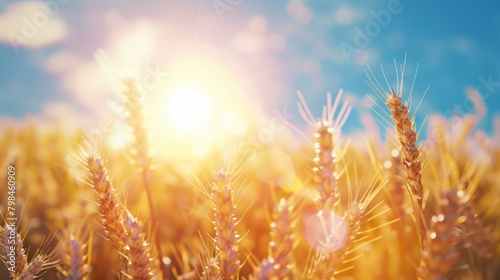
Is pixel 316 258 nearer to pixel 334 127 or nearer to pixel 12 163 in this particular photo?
pixel 334 127

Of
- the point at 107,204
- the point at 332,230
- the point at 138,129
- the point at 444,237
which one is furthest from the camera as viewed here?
the point at 138,129

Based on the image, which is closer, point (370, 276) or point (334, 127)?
point (334, 127)

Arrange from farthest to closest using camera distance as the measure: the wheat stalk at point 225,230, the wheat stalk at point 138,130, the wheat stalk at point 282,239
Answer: the wheat stalk at point 138,130 < the wheat stalk at point 225,230 < the wheat stalk at point 282,239

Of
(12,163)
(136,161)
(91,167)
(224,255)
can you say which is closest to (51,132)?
(12,163)

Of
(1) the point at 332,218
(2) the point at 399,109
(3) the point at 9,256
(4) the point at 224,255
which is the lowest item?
(3) the point at 9,256

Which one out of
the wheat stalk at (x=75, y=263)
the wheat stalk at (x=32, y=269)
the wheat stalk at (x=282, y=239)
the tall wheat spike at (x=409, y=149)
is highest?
the tall wheat spike at (x=409, y=149)

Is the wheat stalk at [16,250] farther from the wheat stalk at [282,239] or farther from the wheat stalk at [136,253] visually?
the wheat stalk at [282,239]

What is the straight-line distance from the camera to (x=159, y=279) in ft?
5.02

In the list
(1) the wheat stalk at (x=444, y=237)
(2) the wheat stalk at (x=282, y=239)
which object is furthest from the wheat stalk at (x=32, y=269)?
(1) the wheat stalk at (x=444, y=237)

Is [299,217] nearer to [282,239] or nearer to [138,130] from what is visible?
[282,239]

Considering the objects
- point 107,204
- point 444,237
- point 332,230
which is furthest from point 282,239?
point 107,204

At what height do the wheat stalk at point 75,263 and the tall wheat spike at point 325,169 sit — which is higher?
the tall wheat spike at point 325,169

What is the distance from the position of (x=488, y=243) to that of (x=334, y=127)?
Result: 1.09 m

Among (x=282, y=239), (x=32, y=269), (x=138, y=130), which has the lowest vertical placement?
(x=32, y=269)
